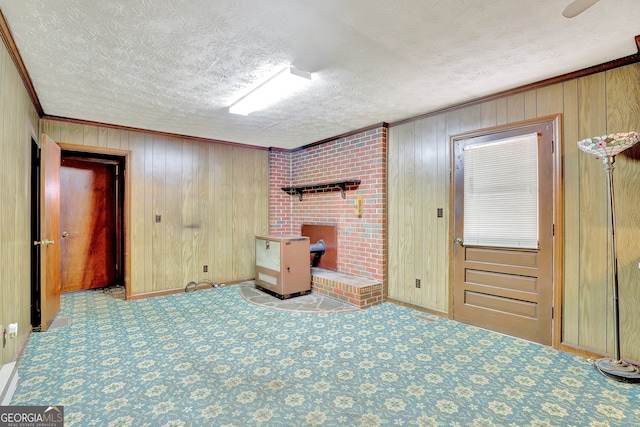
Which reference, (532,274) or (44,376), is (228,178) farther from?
(532,274)

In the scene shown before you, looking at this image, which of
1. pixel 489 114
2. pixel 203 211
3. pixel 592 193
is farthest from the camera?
pixel 203 211

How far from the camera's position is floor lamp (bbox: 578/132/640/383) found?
2.23m

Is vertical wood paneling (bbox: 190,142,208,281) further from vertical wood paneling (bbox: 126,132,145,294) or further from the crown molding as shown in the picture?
the crown molding

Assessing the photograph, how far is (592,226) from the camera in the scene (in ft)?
8.64

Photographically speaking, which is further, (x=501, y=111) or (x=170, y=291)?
(x=170, y=291)

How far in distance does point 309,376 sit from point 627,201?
9.12ft

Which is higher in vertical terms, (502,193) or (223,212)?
(502,193)

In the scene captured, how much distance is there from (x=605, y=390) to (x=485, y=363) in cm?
72

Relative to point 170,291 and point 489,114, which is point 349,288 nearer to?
point 489,114

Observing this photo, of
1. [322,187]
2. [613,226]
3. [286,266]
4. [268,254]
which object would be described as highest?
[322,187]

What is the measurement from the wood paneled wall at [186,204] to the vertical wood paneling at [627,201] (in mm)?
4586

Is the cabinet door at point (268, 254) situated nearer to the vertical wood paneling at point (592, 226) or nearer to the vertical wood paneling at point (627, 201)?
the vertical wood paneling at point (592, 226)

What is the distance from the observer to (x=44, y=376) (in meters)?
2.31

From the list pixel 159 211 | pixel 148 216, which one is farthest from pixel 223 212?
pixel 148 216
